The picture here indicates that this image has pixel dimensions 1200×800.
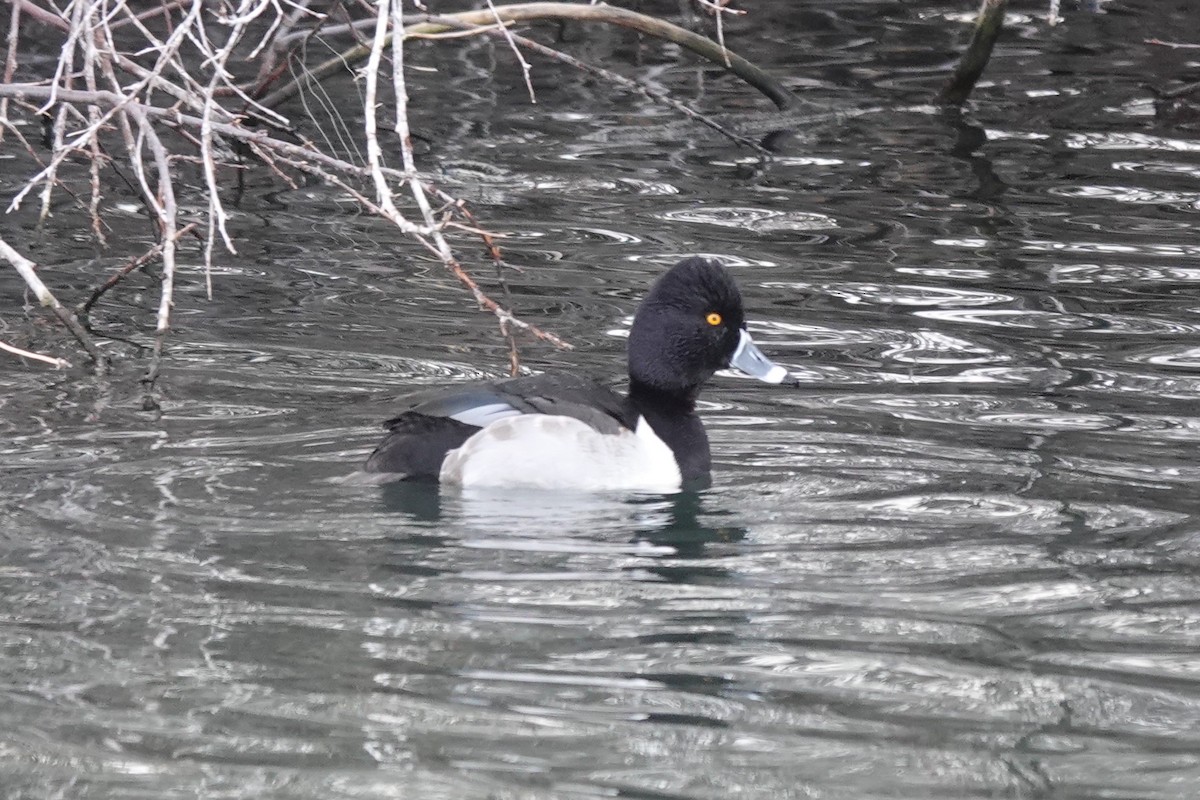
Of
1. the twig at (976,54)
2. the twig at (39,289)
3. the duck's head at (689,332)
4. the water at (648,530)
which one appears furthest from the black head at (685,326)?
the twig at (976,54)

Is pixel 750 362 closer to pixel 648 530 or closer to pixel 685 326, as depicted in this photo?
pixel 685 326

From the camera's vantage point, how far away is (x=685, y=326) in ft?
25.4

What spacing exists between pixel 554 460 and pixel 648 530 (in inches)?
24.4

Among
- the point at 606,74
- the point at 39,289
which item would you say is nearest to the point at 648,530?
the point at 39,289

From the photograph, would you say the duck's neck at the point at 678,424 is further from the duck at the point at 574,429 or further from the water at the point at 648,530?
the water at the point at 648,530

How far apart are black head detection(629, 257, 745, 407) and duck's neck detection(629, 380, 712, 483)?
0.04 m

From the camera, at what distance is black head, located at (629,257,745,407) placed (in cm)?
772

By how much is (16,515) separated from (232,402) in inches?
71.9

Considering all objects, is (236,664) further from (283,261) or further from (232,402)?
(283,261)

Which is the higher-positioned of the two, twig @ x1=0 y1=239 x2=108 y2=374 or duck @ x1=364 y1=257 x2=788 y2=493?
twig @ x1=0 y1=239 x2=108 y2=374

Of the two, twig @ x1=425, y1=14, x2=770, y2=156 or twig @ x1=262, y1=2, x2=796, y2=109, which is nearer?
twig @ x1=425, y1=14, x2=770, y2=156

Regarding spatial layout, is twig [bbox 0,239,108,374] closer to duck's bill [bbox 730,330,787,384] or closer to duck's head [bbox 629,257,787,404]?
duck's head [bbox 629,257,787,404]

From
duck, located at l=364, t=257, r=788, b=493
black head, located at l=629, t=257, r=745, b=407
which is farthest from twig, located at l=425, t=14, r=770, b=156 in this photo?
duck, located at l=364, t=257, r=788, b=493

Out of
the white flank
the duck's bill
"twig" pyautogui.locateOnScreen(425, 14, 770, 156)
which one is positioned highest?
"twig" pyautogui.locateOnScreen(425, 14, 770, 156)
